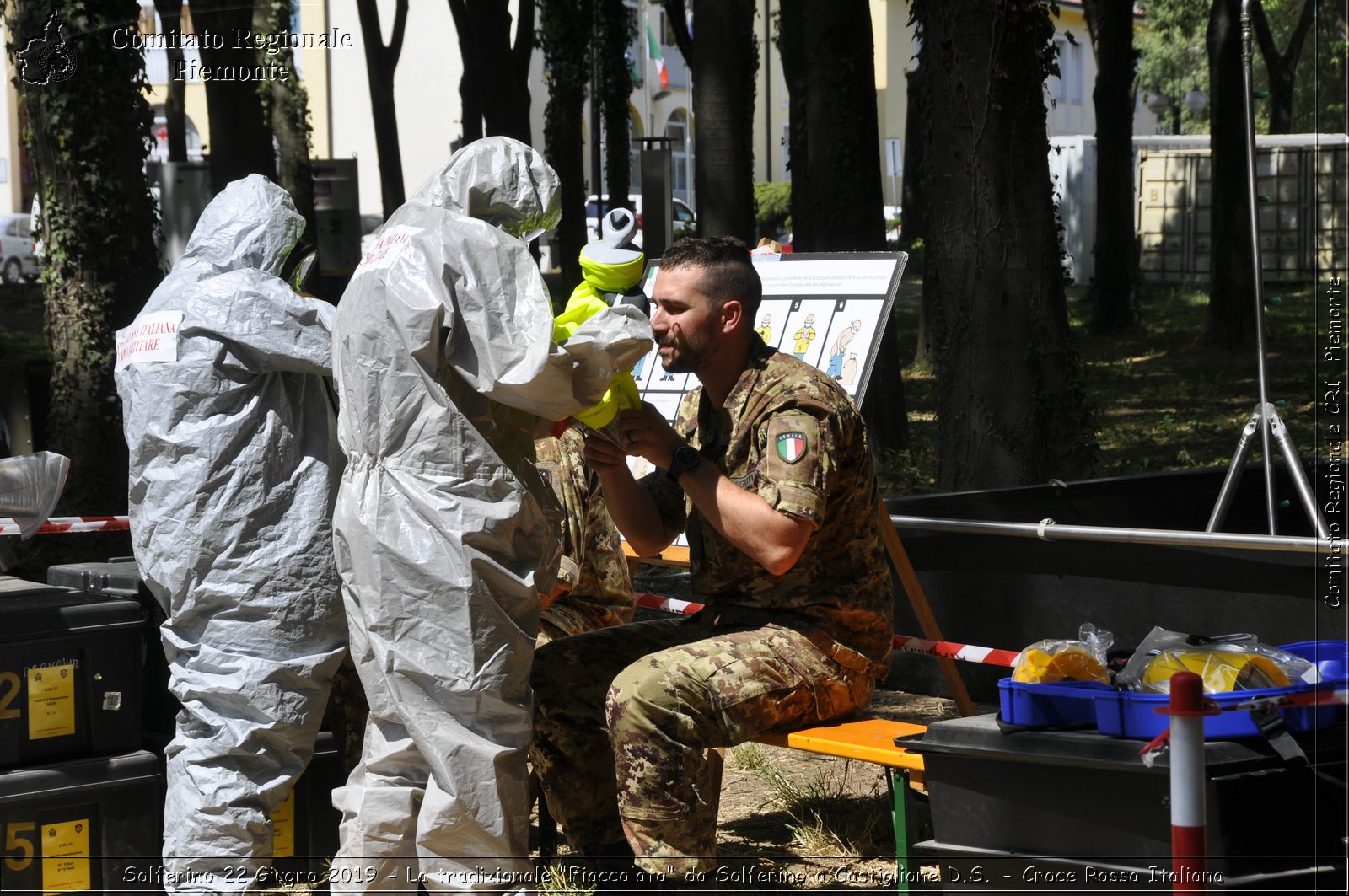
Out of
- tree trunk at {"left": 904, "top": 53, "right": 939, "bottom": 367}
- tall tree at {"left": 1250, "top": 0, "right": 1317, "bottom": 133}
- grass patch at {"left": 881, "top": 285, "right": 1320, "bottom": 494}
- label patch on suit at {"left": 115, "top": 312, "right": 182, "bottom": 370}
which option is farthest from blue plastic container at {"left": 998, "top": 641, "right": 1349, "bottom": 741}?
tall tree at {"left": 1250, "top": 0, "right": 1317, "bottom": 133}

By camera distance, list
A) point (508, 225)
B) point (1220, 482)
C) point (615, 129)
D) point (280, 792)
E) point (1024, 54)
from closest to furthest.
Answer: point (508, 225)
point (280, 792)
point (1220, 482)
point (1024, 54)
point (615, 129)

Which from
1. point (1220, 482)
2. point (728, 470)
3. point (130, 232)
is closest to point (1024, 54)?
point (1220, 482)

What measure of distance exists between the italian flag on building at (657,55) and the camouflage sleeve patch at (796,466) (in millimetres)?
40420

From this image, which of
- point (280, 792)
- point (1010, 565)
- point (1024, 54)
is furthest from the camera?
point (1024, 54)

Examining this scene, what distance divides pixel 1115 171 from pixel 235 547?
1400 cm

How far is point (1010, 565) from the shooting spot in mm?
4852

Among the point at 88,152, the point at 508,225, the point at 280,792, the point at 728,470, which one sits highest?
the point at 88,152

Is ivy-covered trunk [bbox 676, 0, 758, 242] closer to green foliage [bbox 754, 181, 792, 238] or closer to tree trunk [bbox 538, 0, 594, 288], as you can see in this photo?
tree trunk [bbox 538, 0, 594, 288]

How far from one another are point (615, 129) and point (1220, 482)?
17451 millimetres

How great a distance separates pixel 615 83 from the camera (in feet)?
70.6

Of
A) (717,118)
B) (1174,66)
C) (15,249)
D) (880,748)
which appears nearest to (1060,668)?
(880,748)

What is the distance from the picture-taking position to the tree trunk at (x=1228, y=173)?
1355 centimetres

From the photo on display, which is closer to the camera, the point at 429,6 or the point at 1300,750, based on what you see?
Result: the point at 1300,750

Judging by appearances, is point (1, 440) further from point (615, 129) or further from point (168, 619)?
point (615, 129)
